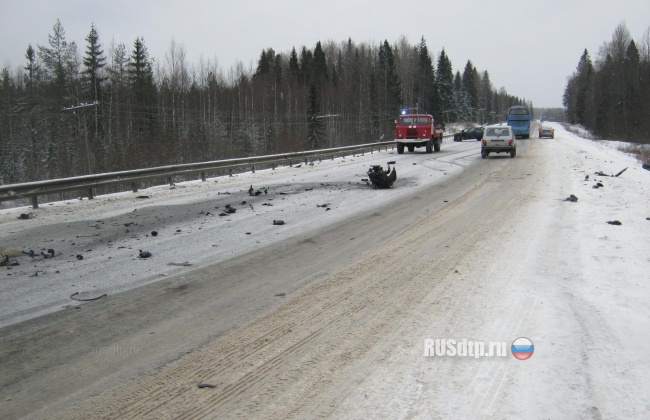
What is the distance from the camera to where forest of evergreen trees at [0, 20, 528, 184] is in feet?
171

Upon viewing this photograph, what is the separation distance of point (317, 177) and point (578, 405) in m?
16.8

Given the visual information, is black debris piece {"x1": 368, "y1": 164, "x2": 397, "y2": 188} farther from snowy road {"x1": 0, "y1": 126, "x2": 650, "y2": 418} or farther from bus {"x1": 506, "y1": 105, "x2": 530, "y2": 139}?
bus {"x1": 506, "y1": 105, "x2": 530, "y2": 139}

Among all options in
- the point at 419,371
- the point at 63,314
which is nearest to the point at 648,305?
the point at 419,371

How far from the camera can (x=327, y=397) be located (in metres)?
3.43

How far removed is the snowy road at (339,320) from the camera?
11.2 feet

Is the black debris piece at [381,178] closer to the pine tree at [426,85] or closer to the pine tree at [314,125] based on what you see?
the pine tree at [314,125]

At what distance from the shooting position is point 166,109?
63.8 m

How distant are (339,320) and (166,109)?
2547 inches

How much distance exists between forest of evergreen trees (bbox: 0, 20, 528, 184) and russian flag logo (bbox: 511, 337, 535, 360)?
3899 centimetres

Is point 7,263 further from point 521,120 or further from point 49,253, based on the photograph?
point 521,120

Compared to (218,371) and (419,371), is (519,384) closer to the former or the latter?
(419,371)

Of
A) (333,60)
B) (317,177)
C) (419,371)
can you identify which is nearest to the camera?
(419,371)

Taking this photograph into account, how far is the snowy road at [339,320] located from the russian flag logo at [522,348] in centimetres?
8

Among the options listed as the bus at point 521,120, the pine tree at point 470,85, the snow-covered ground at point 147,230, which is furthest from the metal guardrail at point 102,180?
the pine tree at point 470,85
